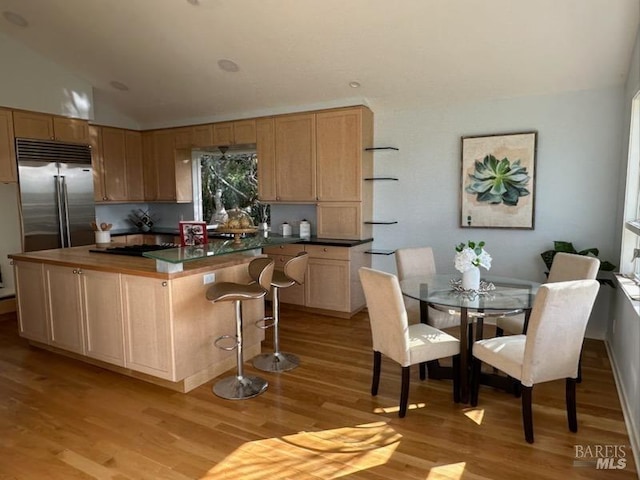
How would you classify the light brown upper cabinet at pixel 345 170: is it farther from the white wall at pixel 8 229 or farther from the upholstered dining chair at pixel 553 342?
the white wall at pixel 8 229

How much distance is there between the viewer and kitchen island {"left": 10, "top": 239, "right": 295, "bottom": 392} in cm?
302

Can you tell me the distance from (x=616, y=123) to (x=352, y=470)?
3912mm

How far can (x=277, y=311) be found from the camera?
3609 millimetres

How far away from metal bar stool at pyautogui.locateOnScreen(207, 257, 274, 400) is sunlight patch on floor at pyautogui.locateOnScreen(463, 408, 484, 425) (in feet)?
4.68

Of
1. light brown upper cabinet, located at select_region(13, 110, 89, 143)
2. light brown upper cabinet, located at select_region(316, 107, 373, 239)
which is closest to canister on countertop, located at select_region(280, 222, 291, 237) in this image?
light brown upper cabinet, located at select_region(316, 107, 373, 239)

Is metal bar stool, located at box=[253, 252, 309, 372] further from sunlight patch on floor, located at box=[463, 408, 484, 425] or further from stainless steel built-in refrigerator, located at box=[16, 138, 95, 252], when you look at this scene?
stainless steel built-in refrigerator, located at box=[16, 138, 95, 252]

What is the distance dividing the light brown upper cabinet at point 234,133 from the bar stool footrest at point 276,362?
3027 mm

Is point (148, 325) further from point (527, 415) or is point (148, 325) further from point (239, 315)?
point (527, 415)

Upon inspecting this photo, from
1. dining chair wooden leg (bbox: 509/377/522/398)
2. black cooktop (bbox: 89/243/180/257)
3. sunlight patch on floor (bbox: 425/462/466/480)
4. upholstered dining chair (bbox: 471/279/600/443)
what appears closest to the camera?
sunlight patch on floor (bbox: 425/462/466/480)

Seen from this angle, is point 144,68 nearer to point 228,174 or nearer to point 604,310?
point 228,174

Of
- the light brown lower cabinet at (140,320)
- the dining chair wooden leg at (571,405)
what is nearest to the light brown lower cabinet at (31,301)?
the light brown lower cabinet at (140,320)

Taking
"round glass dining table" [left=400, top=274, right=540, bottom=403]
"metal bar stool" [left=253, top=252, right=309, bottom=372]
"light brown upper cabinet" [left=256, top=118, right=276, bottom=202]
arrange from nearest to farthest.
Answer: "round glass dining table" [left=400, top=274, right=540, bottom=403]
"metal bar stool" [left=253, top=252, right=309, bottom=372]
"light brown upper cabinet" [left=256, top=118, right=276, bottom=202]

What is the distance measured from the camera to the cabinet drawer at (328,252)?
4824 millimetres

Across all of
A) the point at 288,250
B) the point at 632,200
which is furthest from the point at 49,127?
the point at 632,200
